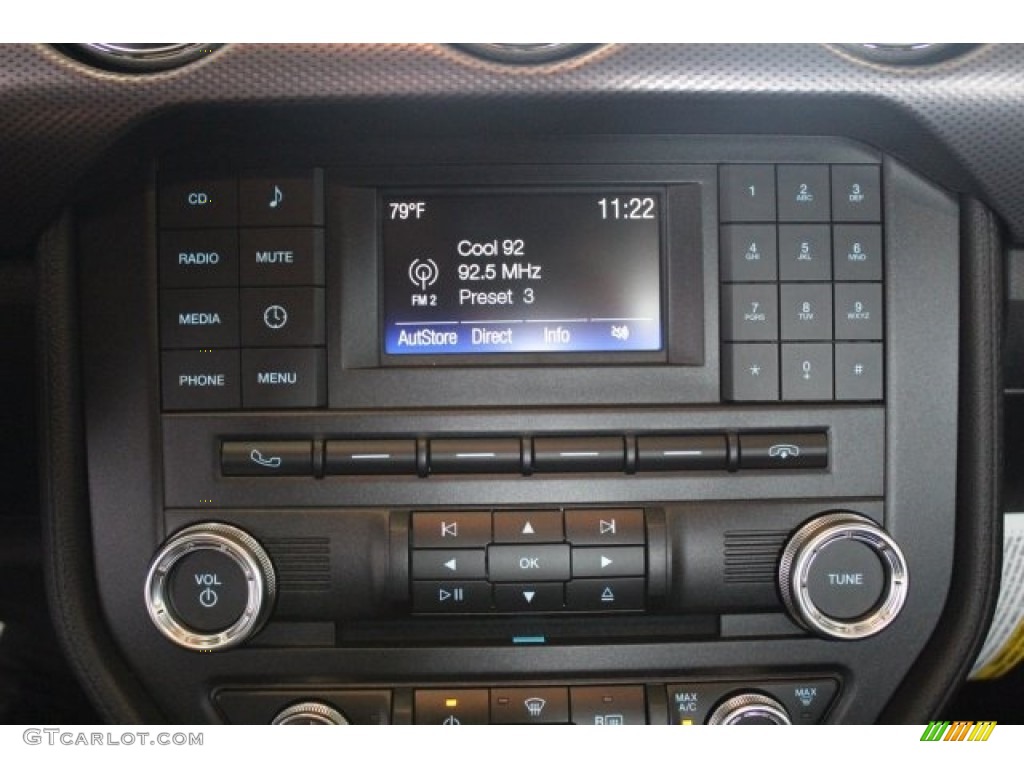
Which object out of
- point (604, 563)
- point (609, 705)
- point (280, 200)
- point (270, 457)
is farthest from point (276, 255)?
point (609, 705)

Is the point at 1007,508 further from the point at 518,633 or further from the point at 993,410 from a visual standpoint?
the point at 518,633

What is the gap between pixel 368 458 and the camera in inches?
34.1

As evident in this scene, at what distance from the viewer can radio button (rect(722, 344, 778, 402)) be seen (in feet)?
2.88

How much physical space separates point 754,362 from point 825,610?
252 millimetres

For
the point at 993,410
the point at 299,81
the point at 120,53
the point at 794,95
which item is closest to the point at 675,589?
the point at 993,410

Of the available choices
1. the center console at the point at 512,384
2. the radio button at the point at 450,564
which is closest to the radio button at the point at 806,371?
the center console at the point at 512,384

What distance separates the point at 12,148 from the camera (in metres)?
0.79

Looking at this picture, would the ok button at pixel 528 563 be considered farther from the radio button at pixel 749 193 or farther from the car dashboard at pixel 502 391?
the radio button at pixel 749 193

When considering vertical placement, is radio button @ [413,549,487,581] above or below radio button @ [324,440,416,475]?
below

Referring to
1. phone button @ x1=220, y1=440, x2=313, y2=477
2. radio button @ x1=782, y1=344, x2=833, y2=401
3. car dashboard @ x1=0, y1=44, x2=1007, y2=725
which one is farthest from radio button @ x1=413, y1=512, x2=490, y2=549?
radio button @ x1=782, y1=344, x2=833, y2=401

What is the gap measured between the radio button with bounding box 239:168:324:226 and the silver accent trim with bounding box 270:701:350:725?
0.48m

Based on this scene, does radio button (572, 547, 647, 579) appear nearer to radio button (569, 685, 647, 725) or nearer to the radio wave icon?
radio button (569, 685, 647, 725)
